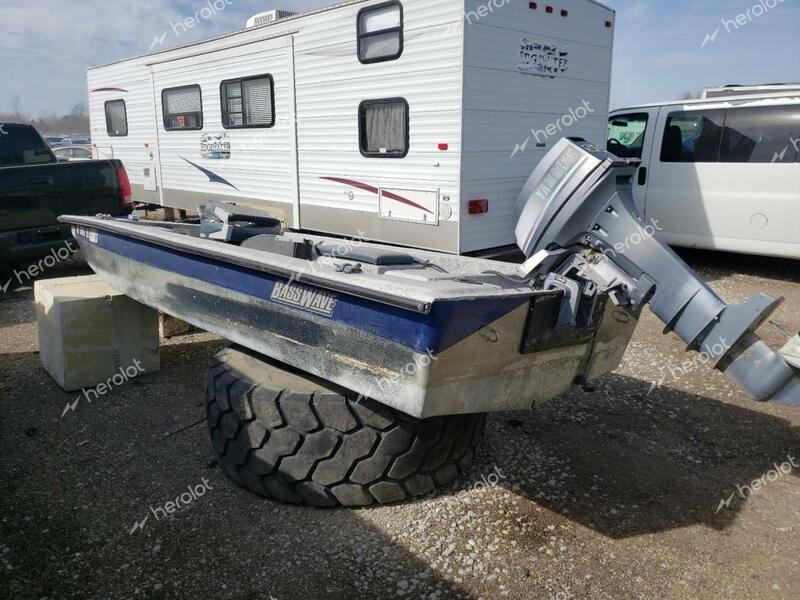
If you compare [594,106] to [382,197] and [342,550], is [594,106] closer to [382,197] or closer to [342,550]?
[382,197]

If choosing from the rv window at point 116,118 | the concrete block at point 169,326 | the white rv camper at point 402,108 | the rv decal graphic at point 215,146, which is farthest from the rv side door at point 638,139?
the rv window at point 116,118

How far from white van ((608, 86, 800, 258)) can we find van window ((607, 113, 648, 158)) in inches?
0.7

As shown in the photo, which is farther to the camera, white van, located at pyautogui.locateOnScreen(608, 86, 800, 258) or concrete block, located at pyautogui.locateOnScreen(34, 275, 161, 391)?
white van, located at pyautogui.locateOnScreen(608, 86, 800, 258)

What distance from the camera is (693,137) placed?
316 inches

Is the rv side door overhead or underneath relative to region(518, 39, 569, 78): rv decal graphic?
underneath

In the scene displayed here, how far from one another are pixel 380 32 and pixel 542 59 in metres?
1.60

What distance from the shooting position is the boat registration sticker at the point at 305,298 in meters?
2.88

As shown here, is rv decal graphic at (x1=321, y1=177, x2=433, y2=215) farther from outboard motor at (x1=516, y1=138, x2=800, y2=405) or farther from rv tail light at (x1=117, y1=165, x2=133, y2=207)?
outboard motor at (x1=516, y1=138, x2=800, y2=405)

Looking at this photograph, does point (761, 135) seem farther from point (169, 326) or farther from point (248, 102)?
point (169, 326)

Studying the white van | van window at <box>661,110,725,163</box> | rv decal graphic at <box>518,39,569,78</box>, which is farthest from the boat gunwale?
van window at <box>661,110,725,163</box>

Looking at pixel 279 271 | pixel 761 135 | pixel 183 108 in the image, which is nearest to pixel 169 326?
pixel 279 271

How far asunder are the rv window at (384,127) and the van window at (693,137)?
3979 mm

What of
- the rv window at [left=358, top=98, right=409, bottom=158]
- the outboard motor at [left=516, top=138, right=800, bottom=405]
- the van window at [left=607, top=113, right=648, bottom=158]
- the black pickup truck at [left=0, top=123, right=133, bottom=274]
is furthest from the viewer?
the van window at [left=607, top=113, right=648, bottom=158]

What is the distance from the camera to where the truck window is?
7.50 m
